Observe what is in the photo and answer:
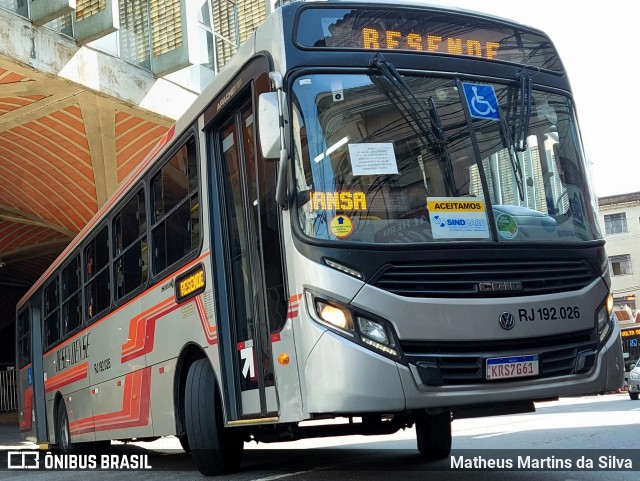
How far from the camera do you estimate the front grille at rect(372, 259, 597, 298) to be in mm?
5570

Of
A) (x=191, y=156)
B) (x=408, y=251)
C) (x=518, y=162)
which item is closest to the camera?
(x=408, y=251)

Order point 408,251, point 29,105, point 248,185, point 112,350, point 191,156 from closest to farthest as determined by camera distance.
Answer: point 408,251, point 248,185, point 191,156, point 112,350, point 29,105

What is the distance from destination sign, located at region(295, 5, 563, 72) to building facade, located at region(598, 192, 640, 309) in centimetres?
4858

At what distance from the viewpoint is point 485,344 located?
561 centimetres

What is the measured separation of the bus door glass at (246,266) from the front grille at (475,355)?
46.1 inches

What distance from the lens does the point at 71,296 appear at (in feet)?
40.5

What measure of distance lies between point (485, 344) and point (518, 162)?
51.3 inches

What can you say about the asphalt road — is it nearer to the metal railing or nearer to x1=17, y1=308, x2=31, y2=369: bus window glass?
x1=17, y1=308, x2=31, y2=369: bus window glass

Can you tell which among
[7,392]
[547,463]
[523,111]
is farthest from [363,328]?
[7,392]

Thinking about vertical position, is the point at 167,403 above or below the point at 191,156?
below

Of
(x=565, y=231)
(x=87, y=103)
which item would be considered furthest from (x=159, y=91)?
(x=565, y=231)

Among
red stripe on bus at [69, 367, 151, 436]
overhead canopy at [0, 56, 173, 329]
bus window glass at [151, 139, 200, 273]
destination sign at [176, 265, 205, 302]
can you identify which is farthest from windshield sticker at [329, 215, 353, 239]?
overhead canopy at [0, 56, 173, 329]

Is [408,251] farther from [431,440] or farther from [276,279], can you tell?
[431,440]

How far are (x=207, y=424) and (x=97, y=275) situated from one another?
403 cm
